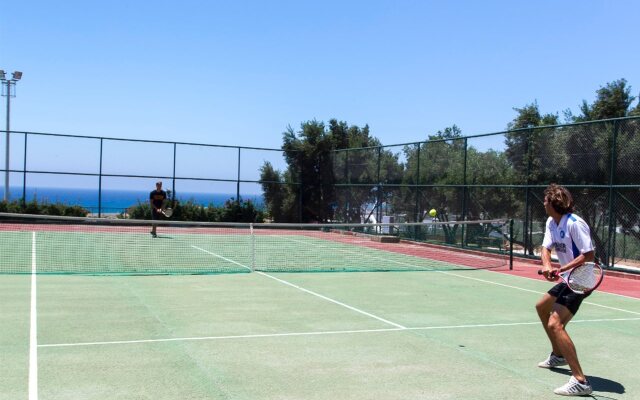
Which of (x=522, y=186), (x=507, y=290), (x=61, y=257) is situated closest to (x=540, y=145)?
(x=522, y=186)

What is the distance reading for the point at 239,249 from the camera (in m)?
18.4

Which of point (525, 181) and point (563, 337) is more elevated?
point (525, 181)

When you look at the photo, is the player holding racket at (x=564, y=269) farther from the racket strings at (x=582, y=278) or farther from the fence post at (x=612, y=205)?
the fence post at (x=612, y=205)

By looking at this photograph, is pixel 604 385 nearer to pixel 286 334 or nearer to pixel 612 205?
pixel 286 334

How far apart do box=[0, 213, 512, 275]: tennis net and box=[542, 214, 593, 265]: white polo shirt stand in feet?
27.7

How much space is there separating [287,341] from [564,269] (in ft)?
10.1

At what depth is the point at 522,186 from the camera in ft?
56.7

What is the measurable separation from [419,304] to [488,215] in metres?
10.1

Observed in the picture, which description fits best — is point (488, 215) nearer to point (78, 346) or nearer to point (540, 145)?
point (540, 145)

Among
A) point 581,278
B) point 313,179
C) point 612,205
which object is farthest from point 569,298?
point 313,179

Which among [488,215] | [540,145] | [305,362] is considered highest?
[540,145]

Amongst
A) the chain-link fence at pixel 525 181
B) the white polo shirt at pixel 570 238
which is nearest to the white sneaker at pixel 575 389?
the white polo shirt at pixel 570 238

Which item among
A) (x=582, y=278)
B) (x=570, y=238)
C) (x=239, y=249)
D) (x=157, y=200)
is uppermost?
(x=157, y=200)

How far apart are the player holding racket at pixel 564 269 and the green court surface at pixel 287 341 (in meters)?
0.29
